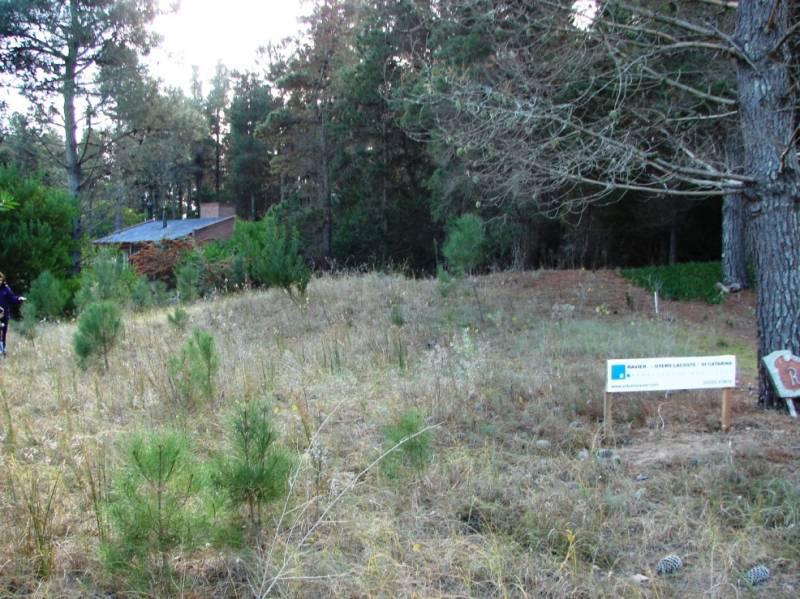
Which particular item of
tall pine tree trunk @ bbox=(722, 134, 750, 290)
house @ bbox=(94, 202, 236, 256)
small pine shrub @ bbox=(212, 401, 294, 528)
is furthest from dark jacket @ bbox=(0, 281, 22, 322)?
house @ bbox=(94, 202, 236, 256)

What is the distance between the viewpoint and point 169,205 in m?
49.3

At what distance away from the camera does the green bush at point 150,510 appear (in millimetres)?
2525

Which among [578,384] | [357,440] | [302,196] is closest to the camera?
[357,440]

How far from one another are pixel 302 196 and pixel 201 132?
4.61 m

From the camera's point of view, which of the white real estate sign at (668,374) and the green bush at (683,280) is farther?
the green bush at (683,280)

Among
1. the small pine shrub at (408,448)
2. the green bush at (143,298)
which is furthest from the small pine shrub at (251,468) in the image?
the green bush at (143,298)

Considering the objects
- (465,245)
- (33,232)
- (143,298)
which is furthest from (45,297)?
(465,245)

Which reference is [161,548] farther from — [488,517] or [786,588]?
[786,588]

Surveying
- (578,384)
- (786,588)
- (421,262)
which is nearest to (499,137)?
(578,384)

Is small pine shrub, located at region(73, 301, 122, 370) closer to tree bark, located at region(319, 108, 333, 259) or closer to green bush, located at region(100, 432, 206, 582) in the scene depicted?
green bush, located at region(100, 432, 206, 582)

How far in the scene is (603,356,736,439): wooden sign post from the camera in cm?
469

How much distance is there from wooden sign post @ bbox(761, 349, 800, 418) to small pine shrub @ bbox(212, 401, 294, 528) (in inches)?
161

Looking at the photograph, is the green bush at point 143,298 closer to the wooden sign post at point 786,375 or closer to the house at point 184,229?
the wooden sign post at point 786,375

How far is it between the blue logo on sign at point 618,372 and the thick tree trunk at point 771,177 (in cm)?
155
